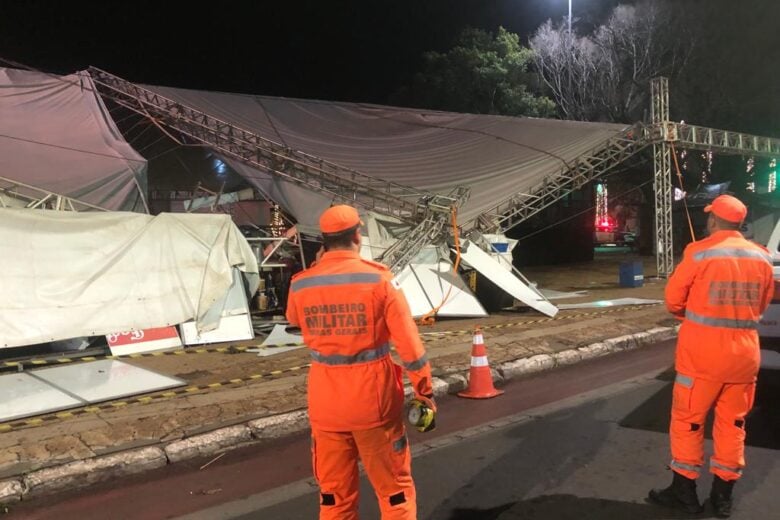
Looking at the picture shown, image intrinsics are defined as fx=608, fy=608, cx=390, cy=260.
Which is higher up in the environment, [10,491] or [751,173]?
[751,173]

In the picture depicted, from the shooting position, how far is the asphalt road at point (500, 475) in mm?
3830

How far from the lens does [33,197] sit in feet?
31.6

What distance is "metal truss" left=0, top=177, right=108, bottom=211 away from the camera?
903 cm

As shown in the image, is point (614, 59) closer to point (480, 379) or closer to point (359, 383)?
point (480, 379)

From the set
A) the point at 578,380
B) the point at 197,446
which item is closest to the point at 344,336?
the point at 197,446

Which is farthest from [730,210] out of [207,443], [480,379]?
[207,443]

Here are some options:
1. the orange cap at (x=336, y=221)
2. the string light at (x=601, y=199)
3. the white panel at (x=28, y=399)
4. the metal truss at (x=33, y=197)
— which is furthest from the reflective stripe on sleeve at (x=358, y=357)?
the string light at (x=601, y=199)

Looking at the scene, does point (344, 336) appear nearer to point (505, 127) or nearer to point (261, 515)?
point (261, 515)

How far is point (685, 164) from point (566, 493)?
3091cm

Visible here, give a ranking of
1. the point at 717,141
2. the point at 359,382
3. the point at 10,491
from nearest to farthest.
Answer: the point at 359,382 → the point at 10,491 → the point at 717,141

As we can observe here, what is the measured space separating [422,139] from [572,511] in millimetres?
13345

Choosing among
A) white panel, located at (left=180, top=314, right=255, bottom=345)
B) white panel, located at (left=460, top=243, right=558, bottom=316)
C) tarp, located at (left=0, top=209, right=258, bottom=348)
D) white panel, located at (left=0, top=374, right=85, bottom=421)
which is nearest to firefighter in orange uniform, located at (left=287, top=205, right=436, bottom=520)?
white panel, located at (left=0, top=374, right=85, bottom=421)

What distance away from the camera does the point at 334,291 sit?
2.73m

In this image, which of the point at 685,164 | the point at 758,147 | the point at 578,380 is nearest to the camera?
the point at 578,380
